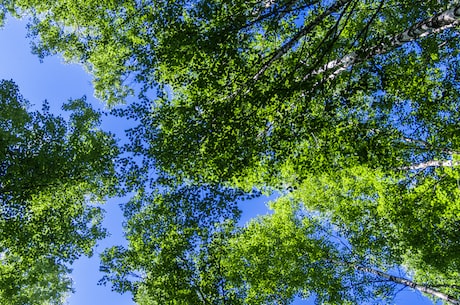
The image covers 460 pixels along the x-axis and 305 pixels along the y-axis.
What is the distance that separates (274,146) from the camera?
31.3 feet

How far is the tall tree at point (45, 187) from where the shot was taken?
41.4 feet

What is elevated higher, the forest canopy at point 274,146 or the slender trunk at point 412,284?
the forest canopy at point 274,146

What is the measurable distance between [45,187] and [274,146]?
8800mm

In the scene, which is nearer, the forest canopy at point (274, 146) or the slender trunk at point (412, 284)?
the forest canopy at point (274, 146)

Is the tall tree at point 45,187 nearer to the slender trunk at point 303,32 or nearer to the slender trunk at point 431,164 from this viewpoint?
the slender trunk at point 303,32

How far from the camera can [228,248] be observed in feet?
48.8

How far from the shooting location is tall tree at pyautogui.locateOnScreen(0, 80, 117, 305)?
41.4 feet

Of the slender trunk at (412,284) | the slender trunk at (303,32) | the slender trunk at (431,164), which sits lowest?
the slender trunk at (412,284)

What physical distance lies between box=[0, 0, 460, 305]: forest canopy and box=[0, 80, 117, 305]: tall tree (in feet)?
0.86

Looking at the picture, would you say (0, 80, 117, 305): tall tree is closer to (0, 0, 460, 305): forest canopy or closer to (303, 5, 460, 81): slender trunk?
(0, 0, 460, 305): forest canopy

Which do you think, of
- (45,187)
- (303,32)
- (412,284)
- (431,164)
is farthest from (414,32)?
(45,187)

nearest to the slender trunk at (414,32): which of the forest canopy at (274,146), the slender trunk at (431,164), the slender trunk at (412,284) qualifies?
the forest canopy at (274,146)

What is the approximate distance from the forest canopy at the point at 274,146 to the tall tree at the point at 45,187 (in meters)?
0.26

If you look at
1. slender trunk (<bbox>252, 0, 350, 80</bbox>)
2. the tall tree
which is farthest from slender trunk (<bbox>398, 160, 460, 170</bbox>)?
the tall tree
